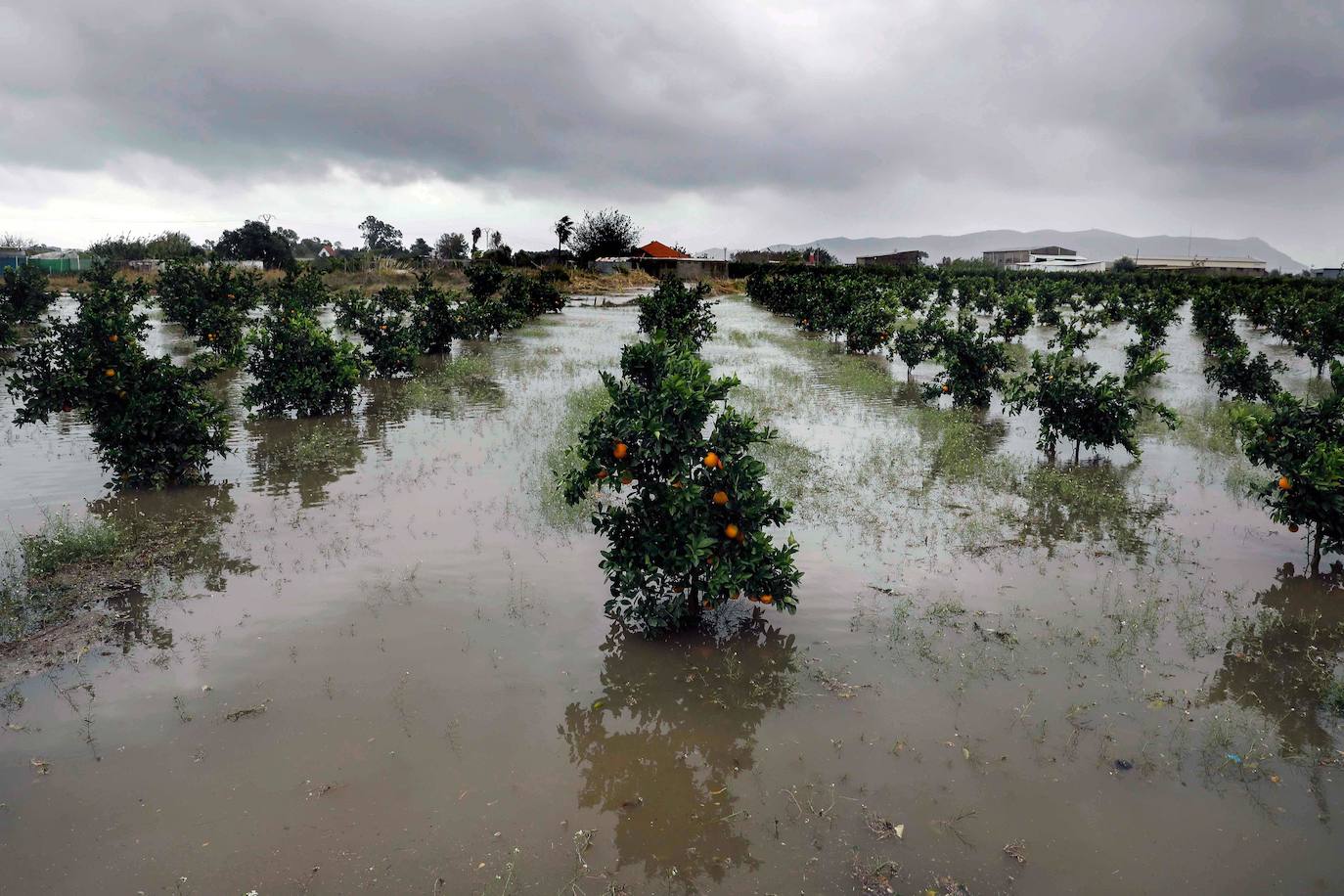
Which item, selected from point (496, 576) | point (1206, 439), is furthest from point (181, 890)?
point (1206, 439)

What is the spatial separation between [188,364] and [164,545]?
10978 millimetres

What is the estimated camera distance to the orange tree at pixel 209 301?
22641 millimetres

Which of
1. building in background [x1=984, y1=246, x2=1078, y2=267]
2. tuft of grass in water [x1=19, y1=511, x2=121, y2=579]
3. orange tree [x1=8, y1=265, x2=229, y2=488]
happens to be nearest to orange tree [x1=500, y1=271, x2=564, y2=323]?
orange tree [x1=8, y1=265, x2=229, y2=488]

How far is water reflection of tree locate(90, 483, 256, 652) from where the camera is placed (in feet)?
24.7

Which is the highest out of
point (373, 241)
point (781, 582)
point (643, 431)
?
point (373, 241)

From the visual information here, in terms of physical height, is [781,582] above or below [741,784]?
above

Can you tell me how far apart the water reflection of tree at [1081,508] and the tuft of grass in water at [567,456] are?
231 inches

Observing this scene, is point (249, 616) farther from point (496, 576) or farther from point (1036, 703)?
point (1036, 703)

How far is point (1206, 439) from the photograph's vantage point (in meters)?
15.1

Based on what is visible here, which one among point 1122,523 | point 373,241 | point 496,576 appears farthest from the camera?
point 373,241

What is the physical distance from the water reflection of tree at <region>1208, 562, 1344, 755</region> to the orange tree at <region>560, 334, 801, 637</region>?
3915 millimetres

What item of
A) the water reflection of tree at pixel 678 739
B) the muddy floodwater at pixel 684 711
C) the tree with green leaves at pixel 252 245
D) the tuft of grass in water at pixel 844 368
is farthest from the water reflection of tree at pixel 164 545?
the tree with green leaves at pixel 252 245

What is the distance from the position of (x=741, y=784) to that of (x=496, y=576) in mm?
4098

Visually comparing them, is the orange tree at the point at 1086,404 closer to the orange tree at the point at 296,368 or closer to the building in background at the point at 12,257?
the orange tree at the point at 296,368
